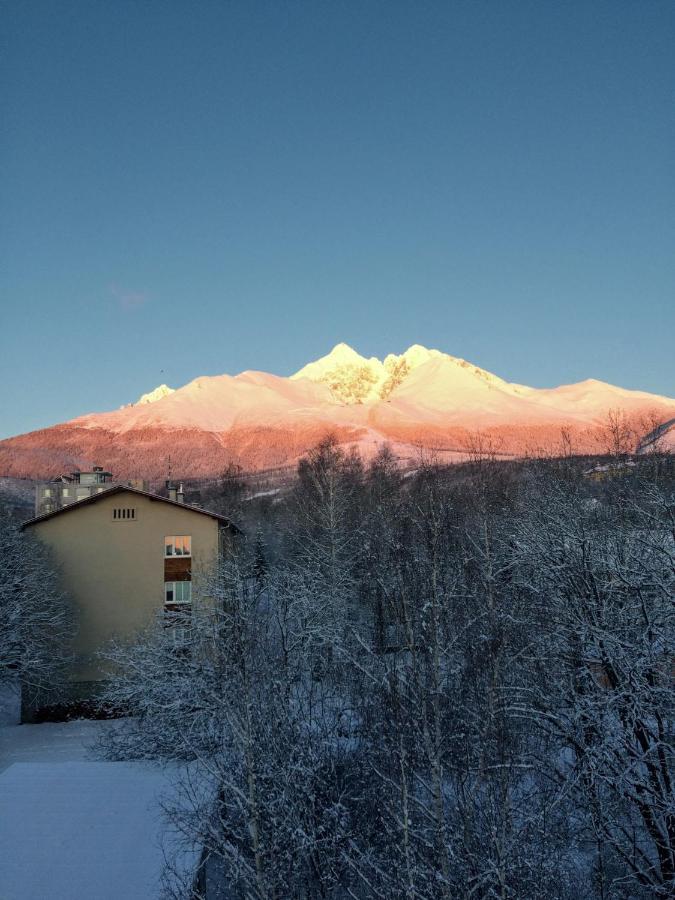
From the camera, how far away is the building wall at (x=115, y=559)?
2639 centimetres

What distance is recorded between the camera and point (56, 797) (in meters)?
10.8

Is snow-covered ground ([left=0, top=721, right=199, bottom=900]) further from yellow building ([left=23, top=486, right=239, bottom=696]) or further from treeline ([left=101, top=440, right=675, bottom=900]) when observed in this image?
yellow building ([left=23, top=486, right=239, bottom=696])

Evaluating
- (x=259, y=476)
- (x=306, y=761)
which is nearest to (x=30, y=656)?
(x=306, y=761)

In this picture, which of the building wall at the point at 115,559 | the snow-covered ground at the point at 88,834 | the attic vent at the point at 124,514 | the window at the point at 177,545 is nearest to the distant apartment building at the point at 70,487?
the building wall at the point at 115,559

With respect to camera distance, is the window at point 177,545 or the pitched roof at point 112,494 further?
the window at point 177,545

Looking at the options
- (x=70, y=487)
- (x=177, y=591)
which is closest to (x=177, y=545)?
Result: (x=177, y=591)

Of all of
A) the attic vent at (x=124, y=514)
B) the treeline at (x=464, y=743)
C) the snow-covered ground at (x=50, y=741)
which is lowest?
the snow-covered ground at (x=50, y=741)

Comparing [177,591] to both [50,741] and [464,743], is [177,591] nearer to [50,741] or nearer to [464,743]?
[50,741]

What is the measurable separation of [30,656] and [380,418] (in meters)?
130

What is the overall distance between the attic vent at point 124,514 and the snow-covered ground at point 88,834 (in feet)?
52.8

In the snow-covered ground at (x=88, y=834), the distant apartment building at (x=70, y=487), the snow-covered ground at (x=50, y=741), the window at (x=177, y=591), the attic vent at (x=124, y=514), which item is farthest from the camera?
the distant apartment building at (x=70, y=487)

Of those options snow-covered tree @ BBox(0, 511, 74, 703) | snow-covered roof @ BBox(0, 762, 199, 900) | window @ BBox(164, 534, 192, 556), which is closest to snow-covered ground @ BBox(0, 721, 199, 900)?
snow-covered roof @ BBox(0, 762, 199, 900)

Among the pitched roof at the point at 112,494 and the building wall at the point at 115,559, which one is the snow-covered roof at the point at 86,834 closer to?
the building wall at the point at 115,559

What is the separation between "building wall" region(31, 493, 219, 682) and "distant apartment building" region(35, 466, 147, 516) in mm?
34542
